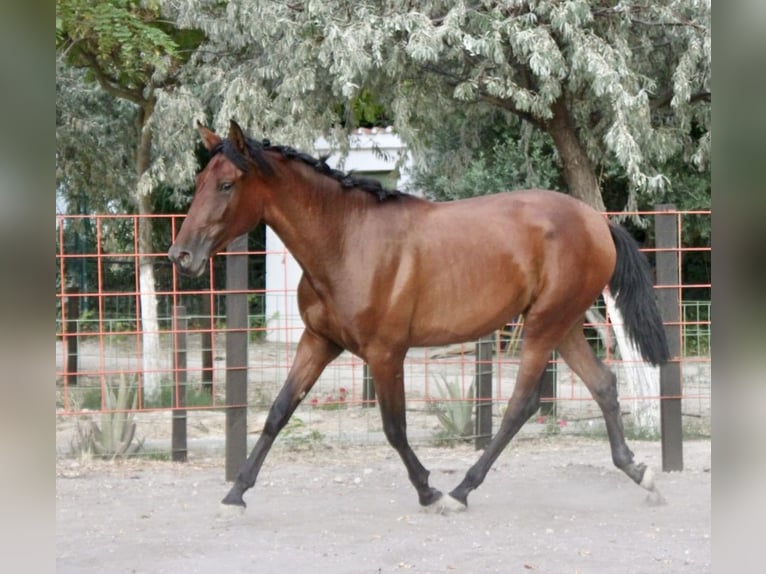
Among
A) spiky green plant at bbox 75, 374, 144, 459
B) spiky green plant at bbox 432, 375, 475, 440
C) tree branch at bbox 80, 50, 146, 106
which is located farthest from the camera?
tree branch at bbox 80, 50, 146, 106

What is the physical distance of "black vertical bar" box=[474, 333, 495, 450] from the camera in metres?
7.11

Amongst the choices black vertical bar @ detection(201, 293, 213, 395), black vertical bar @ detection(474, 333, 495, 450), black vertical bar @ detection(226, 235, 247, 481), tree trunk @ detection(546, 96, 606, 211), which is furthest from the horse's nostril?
tree trunk @ detection(546, 96, 606, 211)

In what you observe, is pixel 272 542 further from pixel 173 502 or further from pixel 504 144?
pixel 504 144

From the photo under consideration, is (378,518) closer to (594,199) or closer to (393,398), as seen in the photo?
(393,398)

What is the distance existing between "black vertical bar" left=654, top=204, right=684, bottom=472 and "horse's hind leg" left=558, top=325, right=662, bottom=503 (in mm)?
882

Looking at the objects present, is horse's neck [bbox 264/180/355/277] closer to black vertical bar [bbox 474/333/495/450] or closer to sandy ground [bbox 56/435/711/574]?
sandy ground [bbox 56/435/711/574]

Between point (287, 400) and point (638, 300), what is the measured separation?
219 centimetres

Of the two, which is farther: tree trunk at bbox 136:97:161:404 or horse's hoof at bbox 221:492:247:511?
tree trunk at bbox 136:97:161:404

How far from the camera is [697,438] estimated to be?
24.6ft

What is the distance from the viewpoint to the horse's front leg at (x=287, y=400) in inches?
202

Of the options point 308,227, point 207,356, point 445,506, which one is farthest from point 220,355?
point 308,227

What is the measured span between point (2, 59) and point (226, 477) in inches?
214

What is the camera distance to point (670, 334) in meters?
6.43

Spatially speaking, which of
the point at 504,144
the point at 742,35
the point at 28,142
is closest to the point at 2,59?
the point at 28,142
